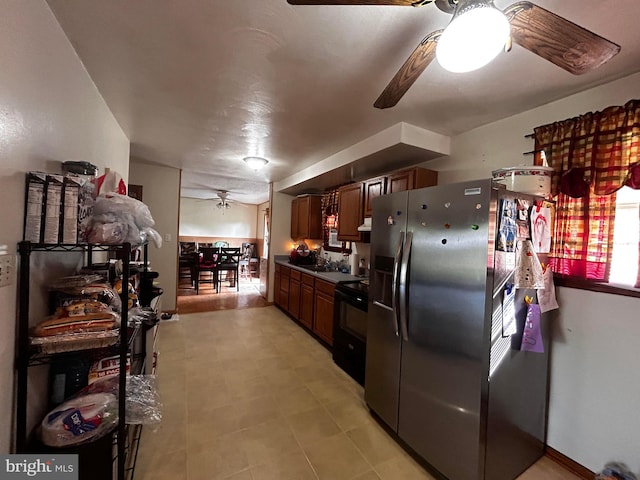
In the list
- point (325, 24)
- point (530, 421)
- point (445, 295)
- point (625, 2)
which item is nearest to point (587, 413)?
point (530, 421)

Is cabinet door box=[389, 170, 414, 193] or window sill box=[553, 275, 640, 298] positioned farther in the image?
cabinet door box=[389, 170, 414, 193]

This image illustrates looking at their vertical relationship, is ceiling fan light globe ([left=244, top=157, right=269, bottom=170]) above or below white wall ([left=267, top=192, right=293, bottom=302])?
above

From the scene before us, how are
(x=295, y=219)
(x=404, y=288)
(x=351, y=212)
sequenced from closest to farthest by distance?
(x=404, y=288) → (x=351, y=212) → (x=295, y=219)

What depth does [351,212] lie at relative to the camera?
11.1ft

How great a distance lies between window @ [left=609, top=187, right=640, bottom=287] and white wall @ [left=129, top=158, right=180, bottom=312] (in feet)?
16.0

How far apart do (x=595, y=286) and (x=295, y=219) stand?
13.5 feet

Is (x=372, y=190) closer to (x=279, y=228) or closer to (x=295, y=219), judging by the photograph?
(x=295, y=219)

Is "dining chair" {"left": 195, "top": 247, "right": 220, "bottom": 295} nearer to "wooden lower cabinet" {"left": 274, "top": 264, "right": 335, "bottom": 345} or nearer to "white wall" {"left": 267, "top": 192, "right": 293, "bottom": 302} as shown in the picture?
"white wall" {"left": 267, "top": 192, "right": 293, "bottom": 302}

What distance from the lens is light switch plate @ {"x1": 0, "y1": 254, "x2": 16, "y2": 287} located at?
3.10 ft

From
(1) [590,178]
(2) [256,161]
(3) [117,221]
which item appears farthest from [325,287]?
(1) [590,178]

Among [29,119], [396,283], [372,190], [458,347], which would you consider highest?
[372,190]

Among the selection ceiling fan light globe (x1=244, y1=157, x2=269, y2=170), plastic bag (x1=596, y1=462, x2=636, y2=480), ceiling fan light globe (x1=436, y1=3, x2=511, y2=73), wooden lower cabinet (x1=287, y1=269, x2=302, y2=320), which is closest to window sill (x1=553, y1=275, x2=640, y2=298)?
plastic bag (x1=596, y1=462, x2=636, y2=480)

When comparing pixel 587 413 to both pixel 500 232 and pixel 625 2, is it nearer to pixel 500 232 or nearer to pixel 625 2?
pixel 500 232

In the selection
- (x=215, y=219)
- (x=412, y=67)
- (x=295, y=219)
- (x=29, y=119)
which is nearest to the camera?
(x=29, y=119)
